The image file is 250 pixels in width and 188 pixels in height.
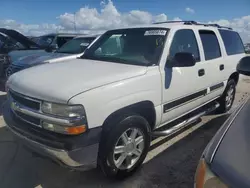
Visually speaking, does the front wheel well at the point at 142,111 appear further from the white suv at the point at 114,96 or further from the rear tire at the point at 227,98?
the rear tire at the point at 227,98

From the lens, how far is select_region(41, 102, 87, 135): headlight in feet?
7.67

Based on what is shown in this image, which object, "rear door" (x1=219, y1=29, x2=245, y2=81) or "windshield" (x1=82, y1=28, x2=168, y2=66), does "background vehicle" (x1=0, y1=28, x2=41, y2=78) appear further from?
"rear door" (x1=219, y1=29, x2=245, y2=81)

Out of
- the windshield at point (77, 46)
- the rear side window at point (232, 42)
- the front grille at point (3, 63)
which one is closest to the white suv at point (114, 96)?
the rear side window at point (232, 42)

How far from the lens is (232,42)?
17.6ft

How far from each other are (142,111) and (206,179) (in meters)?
1.60

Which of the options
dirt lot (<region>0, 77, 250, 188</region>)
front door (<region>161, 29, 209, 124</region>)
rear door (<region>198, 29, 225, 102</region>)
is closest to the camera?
dirt lot (<region>0, 77, 250, 188</region>)

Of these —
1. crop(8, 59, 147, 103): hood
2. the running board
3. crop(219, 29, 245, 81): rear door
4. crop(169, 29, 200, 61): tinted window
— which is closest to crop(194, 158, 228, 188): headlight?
crop(8, 59, 147, 103): hood

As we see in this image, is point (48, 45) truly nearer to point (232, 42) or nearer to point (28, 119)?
point (232, 42)

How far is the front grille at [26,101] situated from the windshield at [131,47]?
1.30 m

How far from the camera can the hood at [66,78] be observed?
2.44 meters

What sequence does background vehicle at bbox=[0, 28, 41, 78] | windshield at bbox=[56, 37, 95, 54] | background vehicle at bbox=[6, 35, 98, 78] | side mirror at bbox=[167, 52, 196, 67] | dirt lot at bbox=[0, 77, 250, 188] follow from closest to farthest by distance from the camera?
dirt lot at bbox=[0, 77, 250, 188]
side mirror at bbox=[167, 52, 196, 67]
background vehicle at bbox=[6, 35, 98, 78]
windshield at bbox=[56, 37, 95, 54]
background vehicle at bbox=[0, 28, 41, 78]

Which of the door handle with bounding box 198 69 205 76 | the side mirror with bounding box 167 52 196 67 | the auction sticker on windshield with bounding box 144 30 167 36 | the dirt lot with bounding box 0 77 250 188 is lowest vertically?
the dirt lot with bounding box 0 77 250 188

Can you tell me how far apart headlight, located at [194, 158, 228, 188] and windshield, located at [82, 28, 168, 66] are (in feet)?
5.93

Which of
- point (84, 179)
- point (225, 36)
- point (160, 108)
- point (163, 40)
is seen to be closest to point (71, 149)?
point (84, 179)
